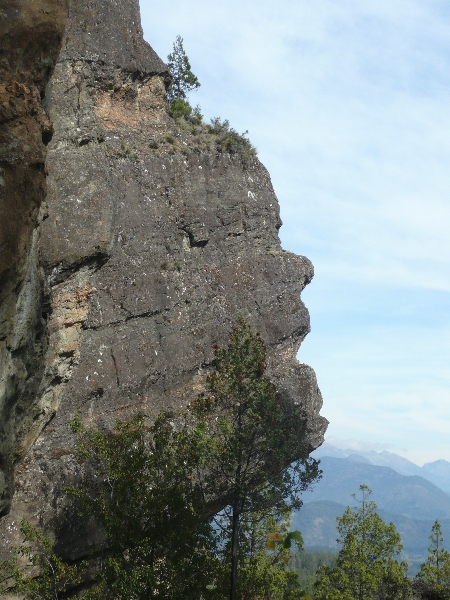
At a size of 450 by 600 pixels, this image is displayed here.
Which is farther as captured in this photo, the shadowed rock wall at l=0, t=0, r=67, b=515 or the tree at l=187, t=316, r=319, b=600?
the tree at l=187, t=316, r=319, b=600

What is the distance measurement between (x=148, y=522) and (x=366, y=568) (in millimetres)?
17647

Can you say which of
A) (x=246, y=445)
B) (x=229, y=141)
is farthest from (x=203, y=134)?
(x=246, y=445)

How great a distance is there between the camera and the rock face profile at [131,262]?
24.7m

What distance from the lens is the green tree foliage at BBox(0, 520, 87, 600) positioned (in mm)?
19859

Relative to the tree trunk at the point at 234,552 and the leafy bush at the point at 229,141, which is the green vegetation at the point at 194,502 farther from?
the leafy bush at the point at 229,141

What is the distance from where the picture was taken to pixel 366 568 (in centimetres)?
3431

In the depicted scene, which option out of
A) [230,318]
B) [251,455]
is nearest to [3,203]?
[251,455]

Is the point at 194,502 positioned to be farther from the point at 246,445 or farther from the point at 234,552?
the point at 246,445

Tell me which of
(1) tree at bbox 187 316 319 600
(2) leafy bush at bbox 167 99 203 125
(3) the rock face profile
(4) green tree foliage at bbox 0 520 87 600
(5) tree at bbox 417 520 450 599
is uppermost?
(2) leafy bush at bbox 167 99 203 125

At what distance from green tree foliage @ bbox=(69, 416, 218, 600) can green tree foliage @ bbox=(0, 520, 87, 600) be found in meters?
1.13

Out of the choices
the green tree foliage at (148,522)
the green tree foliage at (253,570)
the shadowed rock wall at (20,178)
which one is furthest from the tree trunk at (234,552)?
the shadowed rock wall at (20,178)

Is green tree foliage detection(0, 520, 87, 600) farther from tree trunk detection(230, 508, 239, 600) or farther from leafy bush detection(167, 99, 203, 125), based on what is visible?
leafy bush detection(167, 99, 203, 125)

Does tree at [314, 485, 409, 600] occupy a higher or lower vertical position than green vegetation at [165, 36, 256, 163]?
lower

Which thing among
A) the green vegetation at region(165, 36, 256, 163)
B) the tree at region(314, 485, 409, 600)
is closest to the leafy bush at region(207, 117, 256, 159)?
the green vegetation at region(165, 36, 256, 163)
